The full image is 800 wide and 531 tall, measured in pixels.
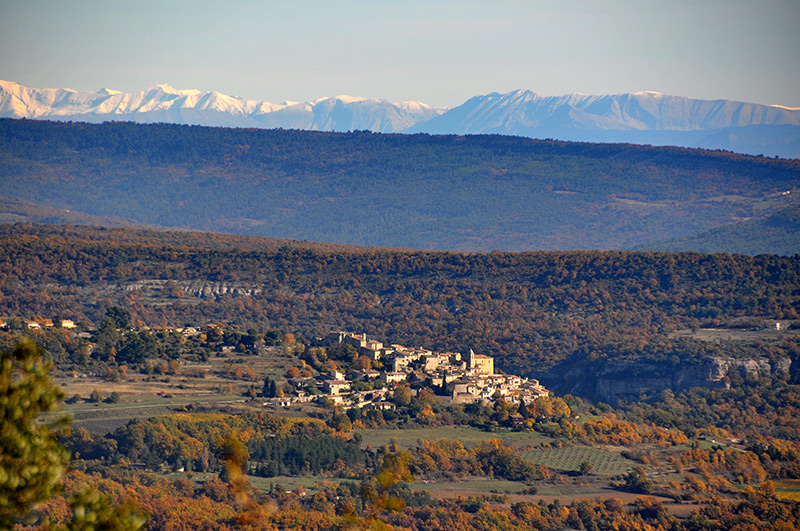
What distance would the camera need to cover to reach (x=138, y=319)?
317 ft

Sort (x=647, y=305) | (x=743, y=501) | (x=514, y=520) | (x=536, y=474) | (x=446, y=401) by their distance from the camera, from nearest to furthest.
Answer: (x=514, y=520) → (x=743, y=501) → (x=536, y=474) → (x=446, y=401) → (x=647, y=305)

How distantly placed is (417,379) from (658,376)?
22.7m

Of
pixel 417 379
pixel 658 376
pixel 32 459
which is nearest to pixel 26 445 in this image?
pixel 32 459

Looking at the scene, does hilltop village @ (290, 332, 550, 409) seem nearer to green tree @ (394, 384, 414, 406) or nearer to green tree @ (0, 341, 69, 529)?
green tree @ (394, 384, 414, 406)

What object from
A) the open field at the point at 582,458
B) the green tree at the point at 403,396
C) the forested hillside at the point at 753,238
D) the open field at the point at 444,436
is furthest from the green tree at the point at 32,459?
the forested hillside at the point at 753,238

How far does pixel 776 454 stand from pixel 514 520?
62.4 feet

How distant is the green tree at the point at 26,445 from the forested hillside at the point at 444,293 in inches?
2879

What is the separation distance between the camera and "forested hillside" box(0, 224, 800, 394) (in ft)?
306

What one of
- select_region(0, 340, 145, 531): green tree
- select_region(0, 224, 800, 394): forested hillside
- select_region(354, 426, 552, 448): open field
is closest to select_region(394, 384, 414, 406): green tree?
select_region(354, 426, 552, 448): open field

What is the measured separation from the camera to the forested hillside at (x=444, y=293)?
9319cm

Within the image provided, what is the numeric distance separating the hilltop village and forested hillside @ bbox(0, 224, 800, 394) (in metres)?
16.0

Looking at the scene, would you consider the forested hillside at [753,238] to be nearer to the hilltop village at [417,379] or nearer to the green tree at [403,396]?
the hilltop village at [417,379]

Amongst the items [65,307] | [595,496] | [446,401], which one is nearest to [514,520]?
[595,496]

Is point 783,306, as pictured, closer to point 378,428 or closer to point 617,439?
point 617,439
